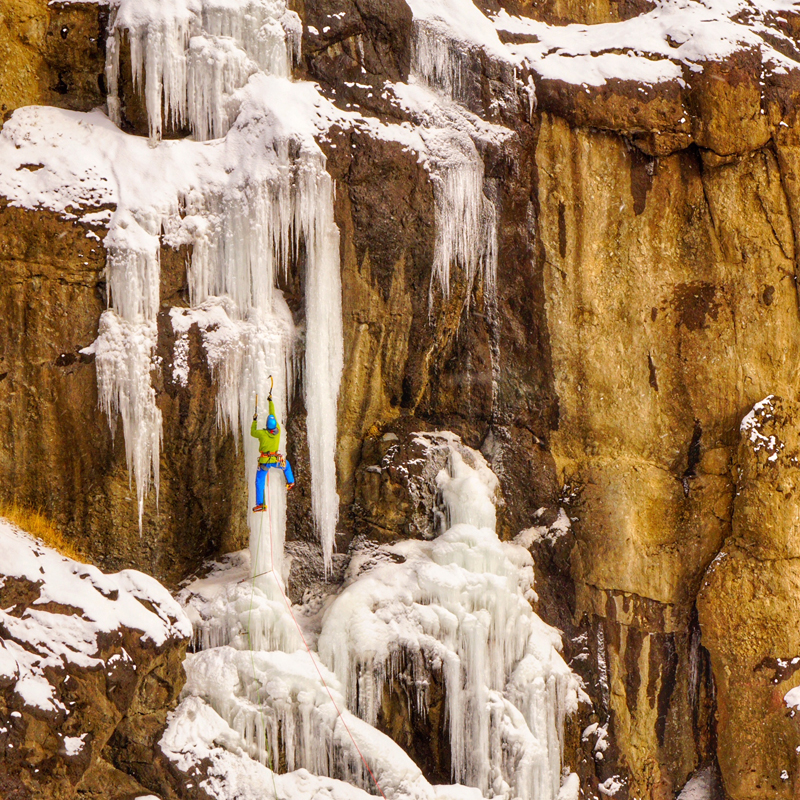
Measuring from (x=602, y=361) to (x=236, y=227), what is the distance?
4.39 meters

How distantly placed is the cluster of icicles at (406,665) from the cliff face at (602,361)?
587 mm

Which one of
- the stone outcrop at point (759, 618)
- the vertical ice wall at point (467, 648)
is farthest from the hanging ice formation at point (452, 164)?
the stone outcrop at point (759, 618)

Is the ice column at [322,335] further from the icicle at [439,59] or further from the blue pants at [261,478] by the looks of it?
the icicle at [439,59]

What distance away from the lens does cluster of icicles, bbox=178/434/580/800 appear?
10.8m

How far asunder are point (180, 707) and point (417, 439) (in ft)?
12.4

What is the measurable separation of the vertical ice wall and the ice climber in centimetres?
124

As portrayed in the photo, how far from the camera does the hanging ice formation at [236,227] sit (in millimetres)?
11273

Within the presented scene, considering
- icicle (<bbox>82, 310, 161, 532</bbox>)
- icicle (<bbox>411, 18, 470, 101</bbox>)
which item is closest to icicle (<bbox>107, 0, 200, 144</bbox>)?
icicle (<bbox>82, 310, 161, 532</bbox>)

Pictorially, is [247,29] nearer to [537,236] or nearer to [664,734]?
[537,236]

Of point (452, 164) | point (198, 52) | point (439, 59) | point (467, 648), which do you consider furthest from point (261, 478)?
point (439, 59)

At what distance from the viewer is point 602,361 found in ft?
44.2

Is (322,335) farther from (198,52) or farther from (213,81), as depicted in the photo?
(198,52)

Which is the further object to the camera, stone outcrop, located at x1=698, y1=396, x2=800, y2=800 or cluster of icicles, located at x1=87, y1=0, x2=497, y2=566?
stone outcrop, located at x1=698, y1=396, x2=800, y2=800

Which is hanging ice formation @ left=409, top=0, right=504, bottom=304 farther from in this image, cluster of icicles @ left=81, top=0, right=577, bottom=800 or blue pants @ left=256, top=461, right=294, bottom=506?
blue pants @ left=256, top=461, right=294, bottom=506
